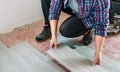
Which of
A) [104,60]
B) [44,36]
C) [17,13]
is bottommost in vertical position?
[104,60]

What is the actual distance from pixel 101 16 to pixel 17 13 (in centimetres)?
115

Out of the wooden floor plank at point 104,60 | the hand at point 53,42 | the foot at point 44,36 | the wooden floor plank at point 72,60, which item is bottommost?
the wooden floor plank at point 104,60

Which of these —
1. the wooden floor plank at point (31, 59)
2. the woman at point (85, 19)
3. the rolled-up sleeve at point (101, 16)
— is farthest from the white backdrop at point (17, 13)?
the rolled-up sleeve at point (101, 16)

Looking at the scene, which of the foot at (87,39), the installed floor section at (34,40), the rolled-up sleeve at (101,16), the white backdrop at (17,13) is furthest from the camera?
the white backdrop at (17,13)

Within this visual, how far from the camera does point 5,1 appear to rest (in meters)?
2.08

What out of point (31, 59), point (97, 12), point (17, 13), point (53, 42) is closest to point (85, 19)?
point (97, 12)

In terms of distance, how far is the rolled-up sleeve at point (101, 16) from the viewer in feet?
4.39

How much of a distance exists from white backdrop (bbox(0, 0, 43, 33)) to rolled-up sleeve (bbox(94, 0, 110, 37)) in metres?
1.08

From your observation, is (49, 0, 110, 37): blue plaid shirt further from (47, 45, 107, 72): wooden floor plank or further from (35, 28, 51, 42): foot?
(35, 28, 51, 42): foot

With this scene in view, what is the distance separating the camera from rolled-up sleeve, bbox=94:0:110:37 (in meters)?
1.34

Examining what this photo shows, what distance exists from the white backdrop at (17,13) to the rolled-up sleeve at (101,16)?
1080mm

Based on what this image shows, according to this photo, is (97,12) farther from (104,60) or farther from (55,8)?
(104,60)

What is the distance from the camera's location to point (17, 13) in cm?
222

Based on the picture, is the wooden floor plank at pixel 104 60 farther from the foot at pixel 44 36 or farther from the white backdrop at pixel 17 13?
the white backdrop at pixel 17 13
